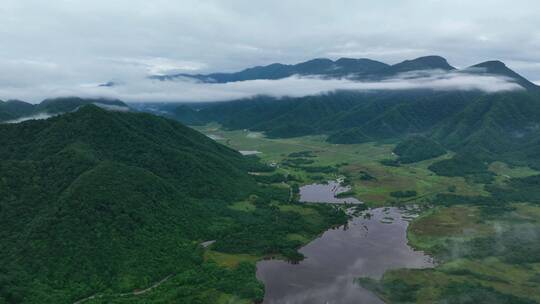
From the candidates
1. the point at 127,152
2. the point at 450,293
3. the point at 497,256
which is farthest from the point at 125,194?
the point at 497,256

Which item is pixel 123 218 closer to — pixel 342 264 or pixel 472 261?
pixel 342 264

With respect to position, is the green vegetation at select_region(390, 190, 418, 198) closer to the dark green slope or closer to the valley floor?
the valley floor

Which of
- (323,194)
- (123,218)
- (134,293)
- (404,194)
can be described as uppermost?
(123,218)

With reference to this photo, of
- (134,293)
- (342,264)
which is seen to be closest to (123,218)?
(134,293)

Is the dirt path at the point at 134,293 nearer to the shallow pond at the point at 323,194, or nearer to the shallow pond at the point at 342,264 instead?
the shallow pond at the point at 342,264

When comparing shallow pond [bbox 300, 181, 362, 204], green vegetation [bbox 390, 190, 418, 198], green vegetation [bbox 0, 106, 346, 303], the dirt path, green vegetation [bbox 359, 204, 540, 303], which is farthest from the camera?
green vegetation [bbox 390, 190, 418, 198]

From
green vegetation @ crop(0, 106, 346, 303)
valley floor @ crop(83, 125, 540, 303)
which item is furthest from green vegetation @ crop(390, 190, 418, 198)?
green vegetation @ crop(0, 106, 346, 303)

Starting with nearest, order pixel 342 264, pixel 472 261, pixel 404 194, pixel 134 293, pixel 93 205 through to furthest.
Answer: pixel 134 293
pixel 93 205
pixel 472 261
pixel 342 264
pixel 404 194
